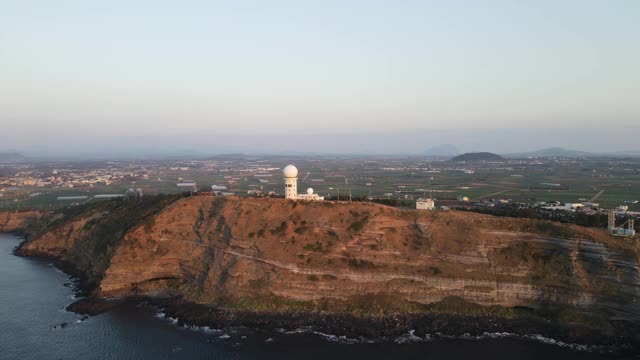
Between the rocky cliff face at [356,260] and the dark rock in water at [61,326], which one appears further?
the dark rock in water at [61,326]

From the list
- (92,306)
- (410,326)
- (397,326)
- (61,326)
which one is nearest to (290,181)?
(397,326)

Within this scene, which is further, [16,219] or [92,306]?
[16,219]

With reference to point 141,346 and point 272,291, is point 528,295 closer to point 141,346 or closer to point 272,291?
point 272,291

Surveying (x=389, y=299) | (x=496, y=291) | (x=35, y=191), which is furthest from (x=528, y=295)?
(x=35, y=191)

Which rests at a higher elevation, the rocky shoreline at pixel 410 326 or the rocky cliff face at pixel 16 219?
the rocky cliff face at pixel 16 219

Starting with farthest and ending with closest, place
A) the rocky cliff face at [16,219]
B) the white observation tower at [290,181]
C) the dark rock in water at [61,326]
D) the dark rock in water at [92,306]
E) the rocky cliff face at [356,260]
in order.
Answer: the rocky cliff face at [16,219]
the white observation tower at [290,181]
the dark rock in water at [92,306]
the dark rock in water at [61,326]
the rocky cliff face at [356,260]

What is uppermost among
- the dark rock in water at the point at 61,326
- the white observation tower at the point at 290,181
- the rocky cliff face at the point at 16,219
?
the white observation tower at the point at 290,181

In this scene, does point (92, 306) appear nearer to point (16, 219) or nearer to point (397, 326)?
point (397, 326)

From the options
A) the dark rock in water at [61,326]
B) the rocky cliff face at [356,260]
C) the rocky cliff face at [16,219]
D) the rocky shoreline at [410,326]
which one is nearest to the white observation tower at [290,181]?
the rocky cliff face at [356,260]

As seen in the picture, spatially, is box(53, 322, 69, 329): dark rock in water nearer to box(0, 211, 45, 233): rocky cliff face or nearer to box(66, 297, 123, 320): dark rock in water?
box(66, 297, 123, 320): dark rock in water

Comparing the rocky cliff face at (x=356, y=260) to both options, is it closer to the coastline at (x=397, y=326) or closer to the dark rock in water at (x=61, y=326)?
the coastline at (x=397, y=326)
